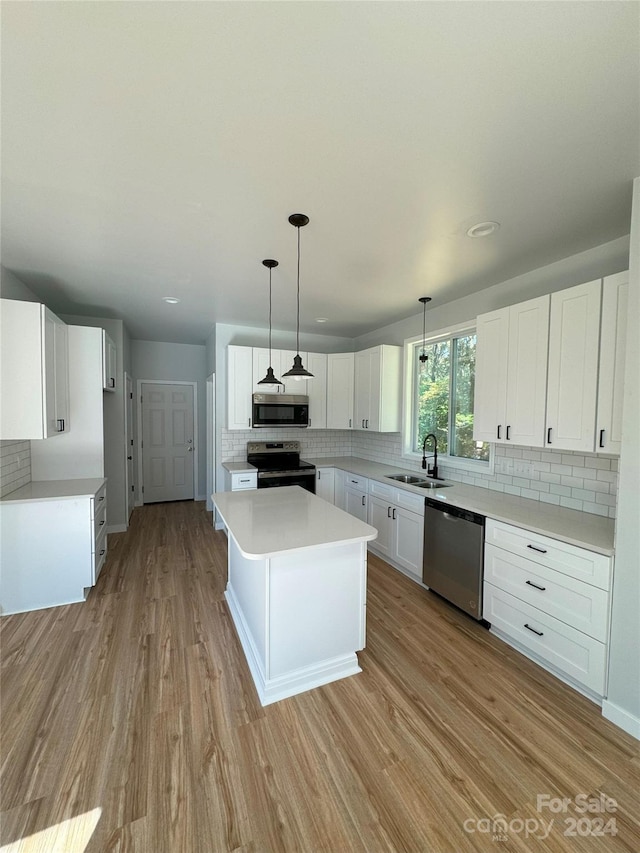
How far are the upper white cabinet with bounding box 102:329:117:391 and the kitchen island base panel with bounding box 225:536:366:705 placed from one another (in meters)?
2.80

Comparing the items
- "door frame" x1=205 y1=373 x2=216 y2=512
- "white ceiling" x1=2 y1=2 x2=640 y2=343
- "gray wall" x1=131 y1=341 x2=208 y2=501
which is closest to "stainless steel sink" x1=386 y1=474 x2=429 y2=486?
"white ceiling" x1=2 y1=2 x2=640 y2=343

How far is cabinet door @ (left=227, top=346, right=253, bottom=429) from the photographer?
4.24 meters

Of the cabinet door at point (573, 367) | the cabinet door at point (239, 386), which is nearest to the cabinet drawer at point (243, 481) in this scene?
the cabinet door at point (239, 386)

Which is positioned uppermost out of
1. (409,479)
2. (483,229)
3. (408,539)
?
(483,229)

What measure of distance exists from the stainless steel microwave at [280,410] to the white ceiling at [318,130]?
1.99 m

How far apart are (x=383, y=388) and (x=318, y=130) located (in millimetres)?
3033

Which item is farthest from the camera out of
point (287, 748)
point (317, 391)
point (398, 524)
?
point (317, 391)

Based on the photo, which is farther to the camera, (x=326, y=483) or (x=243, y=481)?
(x=326, y=483)

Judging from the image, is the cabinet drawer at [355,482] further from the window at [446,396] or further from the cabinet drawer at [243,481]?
the cabinet drawer at [243,481]

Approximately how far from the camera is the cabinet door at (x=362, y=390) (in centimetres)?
446

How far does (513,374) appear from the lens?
8.40ft

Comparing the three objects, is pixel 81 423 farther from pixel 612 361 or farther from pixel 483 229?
pixel 612 361

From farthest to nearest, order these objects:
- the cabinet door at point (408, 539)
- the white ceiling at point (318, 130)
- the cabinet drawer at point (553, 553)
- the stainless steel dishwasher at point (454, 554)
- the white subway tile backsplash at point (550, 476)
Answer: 1. the cabinet door at point (408, 539)
2. the stainless steel dishwasher at point (454, 554)
3. the white subway tile backsplash at point (550, 476)
4. the cabinet drawer at point (553, 553)
5. the white ceiling at point (318, 130)

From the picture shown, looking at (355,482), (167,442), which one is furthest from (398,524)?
(167,442)
